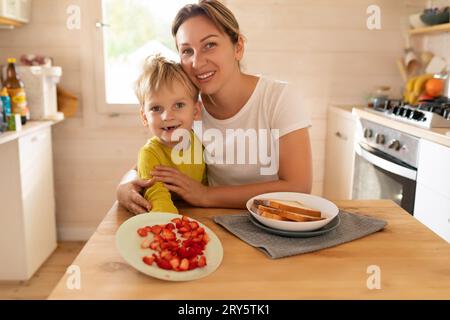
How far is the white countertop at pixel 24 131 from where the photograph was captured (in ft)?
6.61

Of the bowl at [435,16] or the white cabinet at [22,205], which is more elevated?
the bowl at [435,16]

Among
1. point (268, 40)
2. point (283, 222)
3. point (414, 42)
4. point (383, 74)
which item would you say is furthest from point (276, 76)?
point (283, 222)

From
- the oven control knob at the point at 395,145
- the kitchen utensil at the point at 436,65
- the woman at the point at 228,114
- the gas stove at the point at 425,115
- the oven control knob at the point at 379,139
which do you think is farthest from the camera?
the kitchen utensil at the point at 436,65

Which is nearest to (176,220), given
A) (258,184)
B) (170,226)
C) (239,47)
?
(170,226)

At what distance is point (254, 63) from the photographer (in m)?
2.83

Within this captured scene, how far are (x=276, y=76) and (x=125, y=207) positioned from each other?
1.97 meters

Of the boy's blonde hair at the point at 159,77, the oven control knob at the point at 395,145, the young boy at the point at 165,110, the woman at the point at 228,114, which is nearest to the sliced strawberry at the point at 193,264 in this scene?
the woman at the point at 228,114

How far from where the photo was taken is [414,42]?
2.87m

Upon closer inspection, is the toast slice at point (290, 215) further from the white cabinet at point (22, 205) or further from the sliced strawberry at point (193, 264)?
the white cabinet at point (22, 205)

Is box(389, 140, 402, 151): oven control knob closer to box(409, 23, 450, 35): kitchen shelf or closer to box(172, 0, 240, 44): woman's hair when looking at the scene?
box(409, 23, 450, 35): kitchen shelf

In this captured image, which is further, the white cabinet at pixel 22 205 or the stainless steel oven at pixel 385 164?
the white cabinet at pixel 22 205

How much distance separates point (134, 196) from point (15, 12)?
1.94m

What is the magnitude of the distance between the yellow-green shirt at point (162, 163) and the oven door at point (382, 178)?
0.98 m

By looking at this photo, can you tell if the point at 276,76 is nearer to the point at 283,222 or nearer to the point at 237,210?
the point at 237,210
